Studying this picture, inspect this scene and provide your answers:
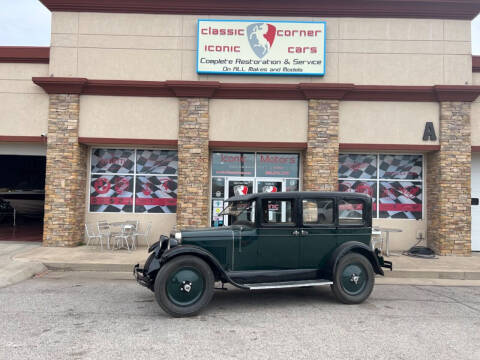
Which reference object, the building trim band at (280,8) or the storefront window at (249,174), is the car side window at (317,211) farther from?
the building trim band at (280,8)

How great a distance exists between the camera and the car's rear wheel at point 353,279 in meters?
5.41

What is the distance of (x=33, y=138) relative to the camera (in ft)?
33.2

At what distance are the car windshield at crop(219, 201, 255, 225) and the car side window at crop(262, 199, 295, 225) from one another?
213mm

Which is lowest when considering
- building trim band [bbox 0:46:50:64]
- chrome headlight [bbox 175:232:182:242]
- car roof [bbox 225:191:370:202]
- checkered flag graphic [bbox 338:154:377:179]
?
chrome headlight [bbox 175:232:182:242]

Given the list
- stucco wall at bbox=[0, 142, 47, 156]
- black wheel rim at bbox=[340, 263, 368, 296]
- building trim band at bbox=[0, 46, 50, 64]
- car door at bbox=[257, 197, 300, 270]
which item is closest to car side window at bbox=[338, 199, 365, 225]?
black wheel rim at bbox=[340, 263, 368, 296]

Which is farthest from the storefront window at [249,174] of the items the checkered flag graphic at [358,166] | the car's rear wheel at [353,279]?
the car's rear wheel at [353,279]

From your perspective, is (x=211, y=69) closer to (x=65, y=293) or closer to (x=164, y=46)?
(x=164, y=46)

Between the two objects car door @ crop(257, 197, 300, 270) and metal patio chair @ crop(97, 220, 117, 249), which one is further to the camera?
metal patio chair @ crop(97, 220, 117, 249)

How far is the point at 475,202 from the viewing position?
34.8ft

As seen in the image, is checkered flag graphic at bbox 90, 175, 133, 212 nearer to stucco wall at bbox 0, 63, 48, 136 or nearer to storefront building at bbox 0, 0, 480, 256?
storefront building at bbox 0, 0, 480, 256

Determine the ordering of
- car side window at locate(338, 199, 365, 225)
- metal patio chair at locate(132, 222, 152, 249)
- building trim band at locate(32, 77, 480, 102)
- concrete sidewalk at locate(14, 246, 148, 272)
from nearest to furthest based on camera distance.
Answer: car side window at locate(338, 199, 365, 225) → concrete sidewalk at locate(14, 246, 148, 272) → building trim band at locate(32, 77, 480, 102) → metal patio chair at locate(132, 222, 152, 249)

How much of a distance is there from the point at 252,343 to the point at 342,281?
2.21 metres

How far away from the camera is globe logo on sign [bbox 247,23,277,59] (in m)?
10.2

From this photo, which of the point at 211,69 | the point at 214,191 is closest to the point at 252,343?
the point at 214,191
